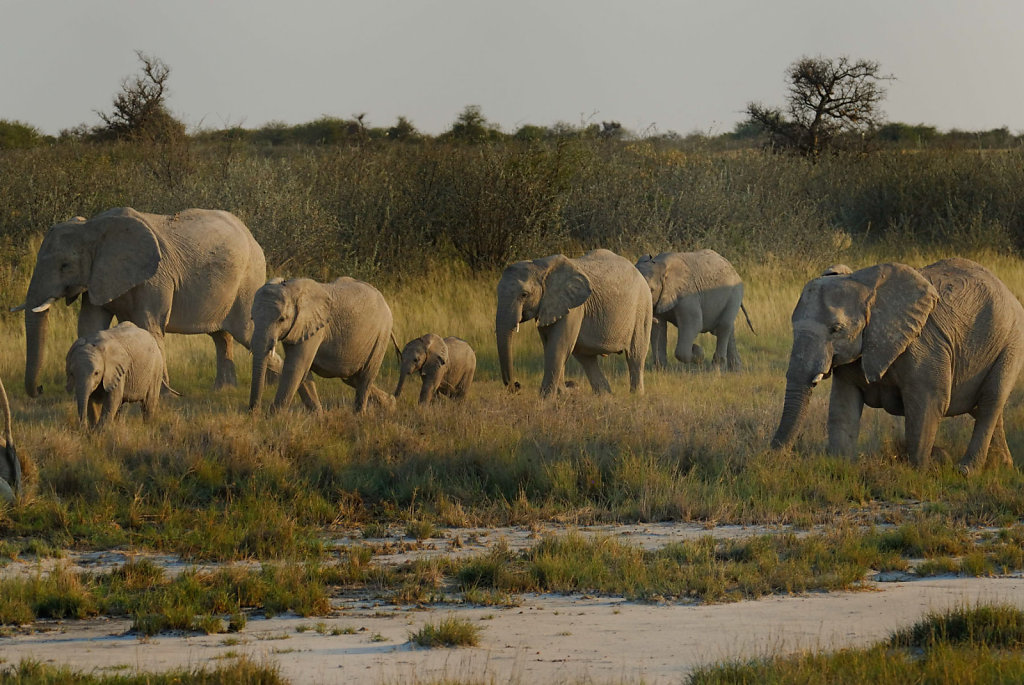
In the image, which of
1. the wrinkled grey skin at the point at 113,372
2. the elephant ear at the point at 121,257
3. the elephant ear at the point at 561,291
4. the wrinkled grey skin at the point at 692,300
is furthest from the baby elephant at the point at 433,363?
the wrinkled grey skin at the point at 692,300

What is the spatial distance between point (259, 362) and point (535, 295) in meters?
2.87

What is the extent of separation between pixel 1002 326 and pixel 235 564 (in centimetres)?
577

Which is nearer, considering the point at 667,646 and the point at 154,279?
the point at 667,646

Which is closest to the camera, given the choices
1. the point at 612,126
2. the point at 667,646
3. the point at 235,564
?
the point at 667,646

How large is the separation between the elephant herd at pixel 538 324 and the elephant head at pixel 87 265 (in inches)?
0.5

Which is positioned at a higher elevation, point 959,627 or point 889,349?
point 889,349

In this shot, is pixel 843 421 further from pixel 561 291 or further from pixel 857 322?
pixel 561 291

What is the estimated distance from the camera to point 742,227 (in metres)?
27.0

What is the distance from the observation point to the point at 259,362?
12.2 metres

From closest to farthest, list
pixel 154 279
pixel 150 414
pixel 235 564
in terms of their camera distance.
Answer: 1. pixel 235 564
2. pixel 150 414
3. pixel 154 279

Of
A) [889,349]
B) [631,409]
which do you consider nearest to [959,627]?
[889,349]

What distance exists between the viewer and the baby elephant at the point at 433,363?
13.7 m

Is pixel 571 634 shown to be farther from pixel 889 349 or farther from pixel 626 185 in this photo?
pixel 626 185

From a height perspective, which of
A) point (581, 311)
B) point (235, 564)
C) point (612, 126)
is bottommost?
point (235, 564)
